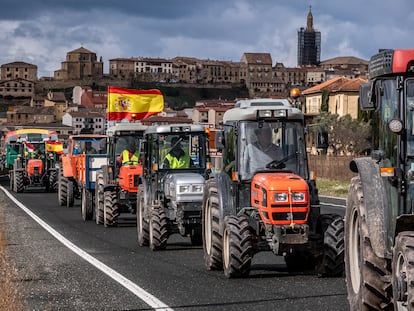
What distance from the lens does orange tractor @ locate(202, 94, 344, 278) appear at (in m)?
13.9

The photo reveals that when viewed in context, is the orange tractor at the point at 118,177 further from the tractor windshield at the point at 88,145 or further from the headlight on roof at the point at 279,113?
the headlight on roof at the point at 279,113

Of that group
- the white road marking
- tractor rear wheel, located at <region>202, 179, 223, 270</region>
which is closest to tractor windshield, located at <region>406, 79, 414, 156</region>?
the white road marking

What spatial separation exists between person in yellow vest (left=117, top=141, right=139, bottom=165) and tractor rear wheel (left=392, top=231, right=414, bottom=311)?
17.3 metres

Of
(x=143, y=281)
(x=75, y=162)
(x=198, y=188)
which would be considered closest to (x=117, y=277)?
(x=143, y=281)

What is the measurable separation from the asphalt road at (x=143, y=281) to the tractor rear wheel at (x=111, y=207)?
264 centimetres

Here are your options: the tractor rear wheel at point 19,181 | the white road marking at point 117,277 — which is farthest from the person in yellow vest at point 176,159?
the tractor rear wheel at point 19,181

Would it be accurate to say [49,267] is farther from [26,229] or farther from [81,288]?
[26,229]

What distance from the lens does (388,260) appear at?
9414 mm

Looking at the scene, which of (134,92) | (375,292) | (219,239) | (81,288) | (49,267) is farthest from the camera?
(134,92)

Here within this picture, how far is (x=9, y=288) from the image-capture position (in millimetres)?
12367

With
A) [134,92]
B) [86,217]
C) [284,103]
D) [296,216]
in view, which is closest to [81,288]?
[296,216]

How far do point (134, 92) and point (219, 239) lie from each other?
793 inches

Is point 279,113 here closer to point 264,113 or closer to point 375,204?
point 264,113

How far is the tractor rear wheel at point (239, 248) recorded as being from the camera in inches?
552
